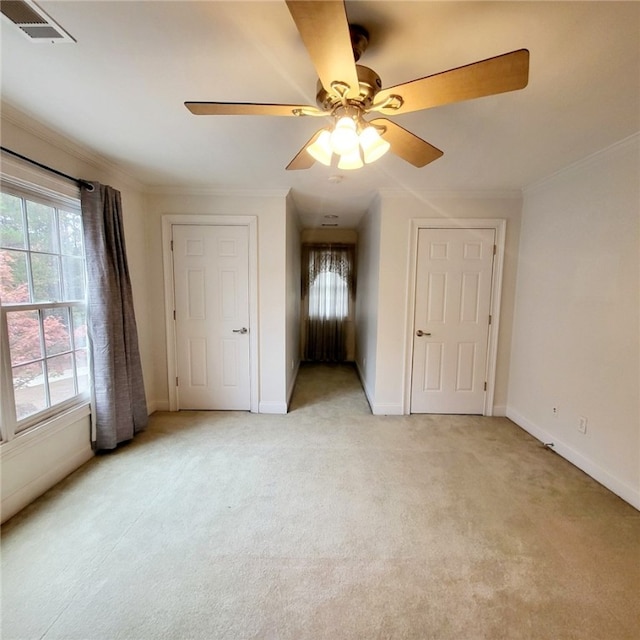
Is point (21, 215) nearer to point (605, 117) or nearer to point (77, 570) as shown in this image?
point (77, 570)

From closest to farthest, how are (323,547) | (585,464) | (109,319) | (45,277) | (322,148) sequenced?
(322,148) < (323,547) < (45,277) < (585,464) < (109,319)

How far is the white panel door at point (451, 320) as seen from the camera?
3047mm

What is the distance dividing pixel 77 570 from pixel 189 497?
59 cm

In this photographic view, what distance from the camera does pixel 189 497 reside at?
194 cm

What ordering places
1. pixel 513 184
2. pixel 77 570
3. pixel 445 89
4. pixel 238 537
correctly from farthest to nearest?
pixel 513 184 < pixel 238 537 < pixel 77 570 < pixel 445 89

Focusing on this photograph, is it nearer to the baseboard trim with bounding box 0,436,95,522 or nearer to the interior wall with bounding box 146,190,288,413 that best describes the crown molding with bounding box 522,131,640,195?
the interior wall with bounding box 146,190,288,413

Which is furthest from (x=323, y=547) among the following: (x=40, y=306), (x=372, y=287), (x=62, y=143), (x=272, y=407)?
(x=62, y=143)

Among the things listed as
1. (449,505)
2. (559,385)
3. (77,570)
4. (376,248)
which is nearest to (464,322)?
(559,385)

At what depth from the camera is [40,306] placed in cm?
198

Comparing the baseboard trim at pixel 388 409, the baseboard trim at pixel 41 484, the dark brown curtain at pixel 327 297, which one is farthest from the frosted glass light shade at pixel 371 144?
the dark brown curtain at pixel 327 297

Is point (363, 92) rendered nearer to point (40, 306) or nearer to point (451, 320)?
point (40, 306)

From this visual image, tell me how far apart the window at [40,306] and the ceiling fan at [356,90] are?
1558mm

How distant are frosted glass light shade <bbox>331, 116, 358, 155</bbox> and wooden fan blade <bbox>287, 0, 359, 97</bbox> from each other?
0.41ft

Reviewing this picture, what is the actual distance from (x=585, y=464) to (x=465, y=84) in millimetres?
2684
